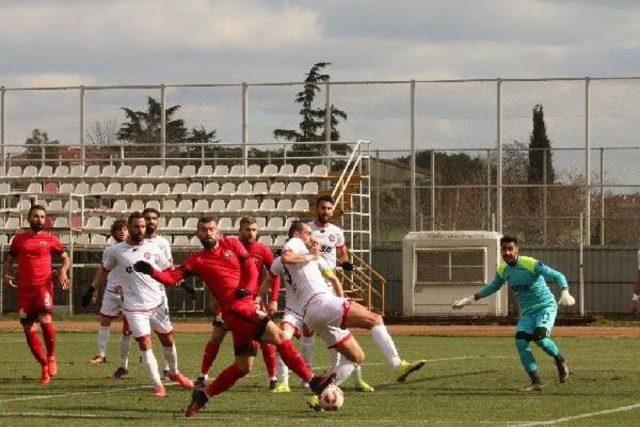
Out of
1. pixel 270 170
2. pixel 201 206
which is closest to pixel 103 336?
pixel 201 206

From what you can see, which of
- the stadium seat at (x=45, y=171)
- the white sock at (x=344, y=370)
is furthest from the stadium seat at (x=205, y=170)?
the white sock at (x=344, y=370)

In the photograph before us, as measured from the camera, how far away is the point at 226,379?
1566cm

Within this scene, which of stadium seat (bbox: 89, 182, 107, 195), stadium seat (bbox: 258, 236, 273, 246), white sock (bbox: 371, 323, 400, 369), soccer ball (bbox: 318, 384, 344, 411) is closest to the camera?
soccer ball (bbox: 318, 384, 344, 411)

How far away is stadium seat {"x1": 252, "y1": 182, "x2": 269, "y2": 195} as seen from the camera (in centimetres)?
4419

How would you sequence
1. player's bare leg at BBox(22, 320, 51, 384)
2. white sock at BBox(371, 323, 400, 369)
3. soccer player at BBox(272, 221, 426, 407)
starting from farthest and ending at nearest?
player's bare leg at BBox(22, 320, 51, 384)
white sock at BBox(371, 323, 400, 369)
soccer player at BBox(272, 221, 426, 407)

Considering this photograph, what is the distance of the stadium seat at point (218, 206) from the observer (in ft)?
145

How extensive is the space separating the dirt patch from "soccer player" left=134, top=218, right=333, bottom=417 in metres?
19.8

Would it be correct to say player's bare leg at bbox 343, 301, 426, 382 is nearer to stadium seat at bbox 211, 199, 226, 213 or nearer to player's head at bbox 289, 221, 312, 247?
player's head at bbox 289, 221, 312, 247

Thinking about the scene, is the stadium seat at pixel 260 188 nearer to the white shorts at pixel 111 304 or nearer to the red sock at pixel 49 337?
the white shorts at pixel 111 304

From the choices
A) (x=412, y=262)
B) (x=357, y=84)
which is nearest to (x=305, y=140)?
(x=357, y=84)

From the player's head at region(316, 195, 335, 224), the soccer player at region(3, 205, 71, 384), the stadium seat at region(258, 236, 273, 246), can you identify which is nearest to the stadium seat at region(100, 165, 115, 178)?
the stadium seat at region(258, 236, 273, 246)

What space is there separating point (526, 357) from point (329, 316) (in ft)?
11.4

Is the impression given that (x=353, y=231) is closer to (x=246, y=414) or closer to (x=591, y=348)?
(x=591, y=348)

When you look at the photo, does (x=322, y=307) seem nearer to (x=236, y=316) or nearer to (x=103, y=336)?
(x=236, y=316)
